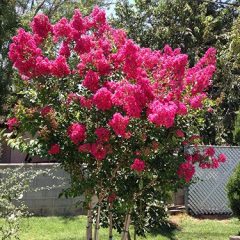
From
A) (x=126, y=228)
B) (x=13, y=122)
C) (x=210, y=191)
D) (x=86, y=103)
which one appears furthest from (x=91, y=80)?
(x=210, y=191)

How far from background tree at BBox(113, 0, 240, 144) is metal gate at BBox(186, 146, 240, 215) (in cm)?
562

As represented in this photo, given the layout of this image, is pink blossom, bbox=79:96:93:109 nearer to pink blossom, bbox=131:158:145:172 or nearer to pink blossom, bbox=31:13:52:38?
A: pink blossom, bbox=131:158:145:172

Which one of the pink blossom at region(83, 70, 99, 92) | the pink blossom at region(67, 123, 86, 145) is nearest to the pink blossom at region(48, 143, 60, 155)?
the pink blossom at region(67, 123, 86, 145)

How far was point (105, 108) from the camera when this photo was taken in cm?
453

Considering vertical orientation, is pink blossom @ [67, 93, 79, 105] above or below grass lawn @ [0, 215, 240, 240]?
above

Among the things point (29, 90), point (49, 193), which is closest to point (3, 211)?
point (29, 90)

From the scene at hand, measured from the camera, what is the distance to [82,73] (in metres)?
4.84

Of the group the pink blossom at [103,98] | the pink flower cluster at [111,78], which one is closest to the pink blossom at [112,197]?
the pink flower cluster at [111,78]

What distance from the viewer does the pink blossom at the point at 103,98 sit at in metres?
4.42

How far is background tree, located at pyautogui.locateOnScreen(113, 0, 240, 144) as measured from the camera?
17.2 metres

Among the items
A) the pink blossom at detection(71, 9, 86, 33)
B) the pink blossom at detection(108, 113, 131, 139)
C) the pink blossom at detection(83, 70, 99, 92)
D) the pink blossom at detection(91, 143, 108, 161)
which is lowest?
the pink blossom at detection(91, 143, 108, 161)

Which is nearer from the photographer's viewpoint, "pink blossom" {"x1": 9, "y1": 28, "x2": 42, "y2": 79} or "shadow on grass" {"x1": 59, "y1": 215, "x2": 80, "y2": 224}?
"pink blossom" {"x1": 9, "y1": 28, "x2": 42, "y2": 79}

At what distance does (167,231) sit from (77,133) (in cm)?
493

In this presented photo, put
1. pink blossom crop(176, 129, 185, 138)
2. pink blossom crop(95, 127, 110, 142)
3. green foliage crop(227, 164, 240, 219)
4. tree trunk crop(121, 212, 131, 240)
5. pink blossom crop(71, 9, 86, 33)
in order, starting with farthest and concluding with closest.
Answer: green foliage crop(227, 164, 240, 219) → tree trunk crop(121, 212, 131, 240) → pink blossom crop(71, 9, 86, 33) → pink blossom crop(176, 129, 185, 138) → pink blossom crop(95, 127, 110, 142)
